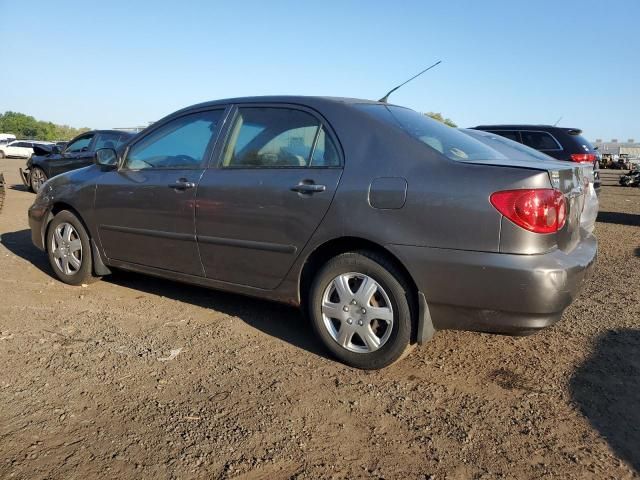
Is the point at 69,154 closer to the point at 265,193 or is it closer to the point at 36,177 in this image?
the point at 36,177

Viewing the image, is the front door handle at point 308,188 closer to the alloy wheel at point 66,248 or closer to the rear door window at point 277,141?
the rear door window at point 277,141

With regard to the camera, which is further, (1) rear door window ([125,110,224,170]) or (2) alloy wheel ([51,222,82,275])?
(2) alloy wheel ([51,222,82,275])

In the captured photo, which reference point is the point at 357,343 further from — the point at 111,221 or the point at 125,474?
the point at 111,221

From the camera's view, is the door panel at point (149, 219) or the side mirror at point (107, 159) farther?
the side mirror at point (107, 159)

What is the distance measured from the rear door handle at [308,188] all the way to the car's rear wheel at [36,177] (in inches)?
431

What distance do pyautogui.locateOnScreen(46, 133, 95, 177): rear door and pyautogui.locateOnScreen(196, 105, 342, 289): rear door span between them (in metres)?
8.31

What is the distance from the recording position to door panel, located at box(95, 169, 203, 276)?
12.8 ft

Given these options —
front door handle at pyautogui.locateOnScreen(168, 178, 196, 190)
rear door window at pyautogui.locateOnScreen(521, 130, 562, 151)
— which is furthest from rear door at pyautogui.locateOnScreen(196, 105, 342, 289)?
rear door window at pyautogui.locateOnScreen(521, 130, 562, 151)

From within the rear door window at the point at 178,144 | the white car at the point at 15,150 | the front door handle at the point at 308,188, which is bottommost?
the white car at the point at 15,150

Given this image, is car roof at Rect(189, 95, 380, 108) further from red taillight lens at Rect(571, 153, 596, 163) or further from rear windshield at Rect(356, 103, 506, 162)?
red taillight lens at Rect(571, 153, 596, 163)

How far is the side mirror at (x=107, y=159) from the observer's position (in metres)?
4.56

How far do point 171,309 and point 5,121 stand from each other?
104495mm

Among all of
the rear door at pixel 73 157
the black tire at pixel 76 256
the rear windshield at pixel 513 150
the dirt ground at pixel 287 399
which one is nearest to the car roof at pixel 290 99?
the rear windshield at pixel 513 150

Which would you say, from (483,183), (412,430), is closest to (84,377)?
(412,430)
